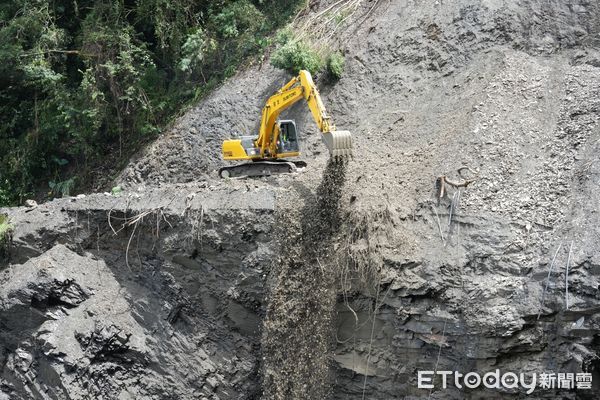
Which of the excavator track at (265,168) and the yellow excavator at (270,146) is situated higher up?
the yellow excavator at (270,146)

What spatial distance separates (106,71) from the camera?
16.8 metres

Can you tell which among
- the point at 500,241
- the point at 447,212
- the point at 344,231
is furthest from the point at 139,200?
the point at 500,241

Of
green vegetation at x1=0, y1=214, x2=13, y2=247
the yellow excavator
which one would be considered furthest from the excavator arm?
green vegetation at x1=0, y1=214, x2=13, y2=247

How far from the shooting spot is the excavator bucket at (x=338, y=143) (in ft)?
38.2

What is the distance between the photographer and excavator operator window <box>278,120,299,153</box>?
13.6 metres

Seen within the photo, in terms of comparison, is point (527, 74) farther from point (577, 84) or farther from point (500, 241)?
point (500, 241)

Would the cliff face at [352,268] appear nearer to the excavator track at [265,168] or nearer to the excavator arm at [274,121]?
the excavator track at [265,168]

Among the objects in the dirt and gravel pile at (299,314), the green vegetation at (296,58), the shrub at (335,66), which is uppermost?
the green vegetation at (296,58)

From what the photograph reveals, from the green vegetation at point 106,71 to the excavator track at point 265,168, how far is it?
3.43m

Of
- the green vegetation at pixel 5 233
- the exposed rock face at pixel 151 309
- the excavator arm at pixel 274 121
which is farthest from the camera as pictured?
the green vegetation at pixel 5 233

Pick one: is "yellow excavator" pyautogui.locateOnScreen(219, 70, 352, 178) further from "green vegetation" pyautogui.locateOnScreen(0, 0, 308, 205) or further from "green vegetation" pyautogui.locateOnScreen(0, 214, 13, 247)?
"green vegetation" pyautogui.locateOnScreen(0, 214, 13, 247)

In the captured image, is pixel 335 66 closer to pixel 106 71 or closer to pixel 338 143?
pixel 338 143

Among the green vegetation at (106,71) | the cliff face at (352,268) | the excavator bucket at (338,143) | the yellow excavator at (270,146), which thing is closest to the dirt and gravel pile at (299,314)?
the cliff face at (352,268)

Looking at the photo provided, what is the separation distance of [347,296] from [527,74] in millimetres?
5264
